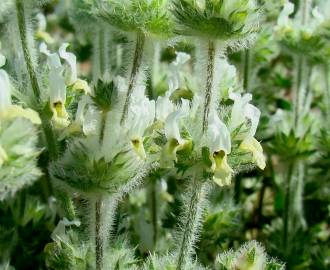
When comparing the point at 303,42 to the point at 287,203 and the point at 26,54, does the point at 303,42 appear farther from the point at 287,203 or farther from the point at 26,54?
the point at 26,54

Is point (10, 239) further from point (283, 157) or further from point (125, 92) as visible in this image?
point (283, 157)

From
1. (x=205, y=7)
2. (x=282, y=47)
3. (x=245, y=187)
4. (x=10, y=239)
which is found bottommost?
(x=245, y=187)

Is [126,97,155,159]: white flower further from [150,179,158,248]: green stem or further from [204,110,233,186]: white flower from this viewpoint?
[150,179,158,248]: green stem

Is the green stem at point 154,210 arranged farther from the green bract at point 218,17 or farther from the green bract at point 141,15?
the green bract at point 218,17

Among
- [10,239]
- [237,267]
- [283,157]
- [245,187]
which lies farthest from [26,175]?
[245,187]

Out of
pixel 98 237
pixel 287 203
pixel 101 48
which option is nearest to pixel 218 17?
pixel 98 237
